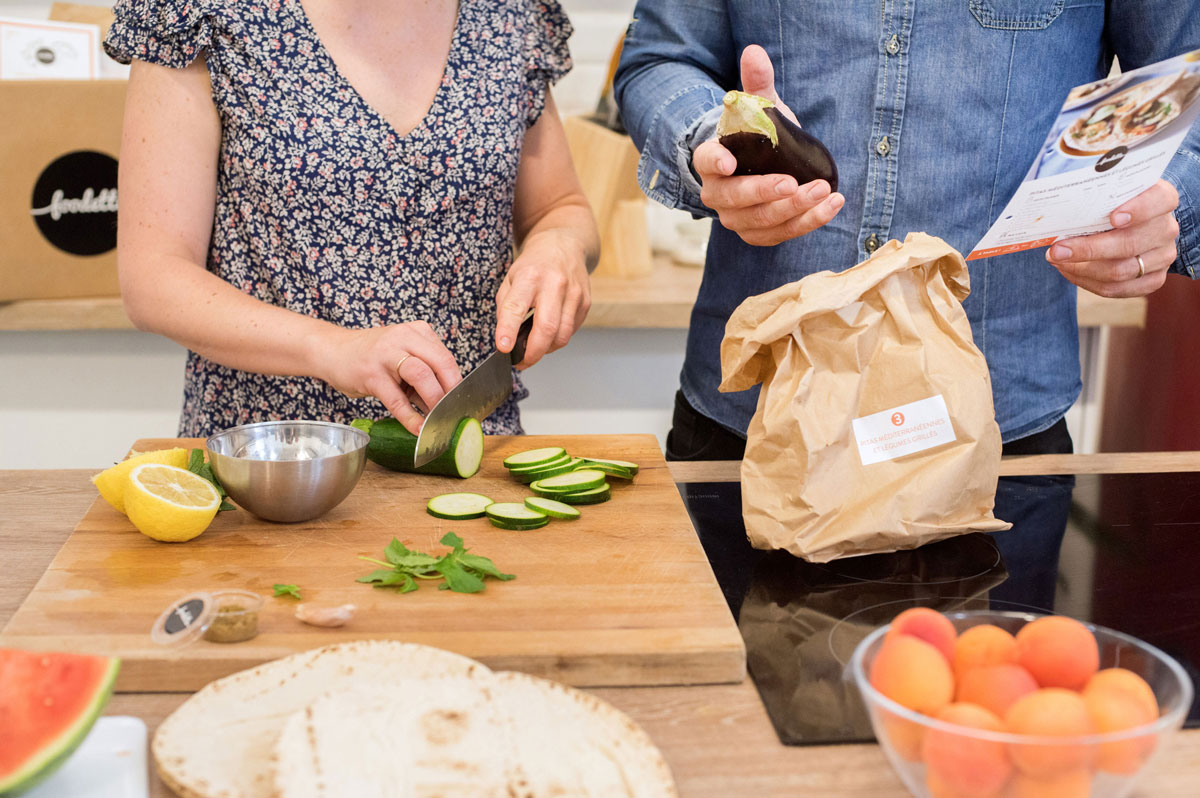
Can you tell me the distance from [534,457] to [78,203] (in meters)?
1.50

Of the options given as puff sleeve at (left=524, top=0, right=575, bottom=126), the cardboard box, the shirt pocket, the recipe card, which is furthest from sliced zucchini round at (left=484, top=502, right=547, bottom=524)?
the recipe card

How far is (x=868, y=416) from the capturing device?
1.11 meters

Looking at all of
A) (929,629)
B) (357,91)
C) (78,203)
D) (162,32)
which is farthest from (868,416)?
(78,203)

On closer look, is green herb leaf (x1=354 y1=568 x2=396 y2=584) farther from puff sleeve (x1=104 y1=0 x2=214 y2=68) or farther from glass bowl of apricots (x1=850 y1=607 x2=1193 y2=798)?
puff sleeve (x1=104 y1=0 x2=214 y2=68)

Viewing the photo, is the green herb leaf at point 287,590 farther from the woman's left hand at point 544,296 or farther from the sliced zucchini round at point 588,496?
the woman's left hand at point 544,296

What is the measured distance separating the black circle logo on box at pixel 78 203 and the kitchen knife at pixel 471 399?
1.31 meters

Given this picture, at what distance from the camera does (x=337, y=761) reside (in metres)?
0.70

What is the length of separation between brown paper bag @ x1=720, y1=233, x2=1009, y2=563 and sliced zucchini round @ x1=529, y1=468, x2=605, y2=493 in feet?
0.67

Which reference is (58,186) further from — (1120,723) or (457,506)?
(1120,723)

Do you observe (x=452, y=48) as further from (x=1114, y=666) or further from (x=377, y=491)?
(x=1114, y=666)

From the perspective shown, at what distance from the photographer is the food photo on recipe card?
964mm

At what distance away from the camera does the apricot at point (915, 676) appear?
670 millimetres

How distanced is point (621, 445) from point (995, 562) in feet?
1.66

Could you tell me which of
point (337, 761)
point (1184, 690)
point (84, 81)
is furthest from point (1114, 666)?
point (84, 81)
